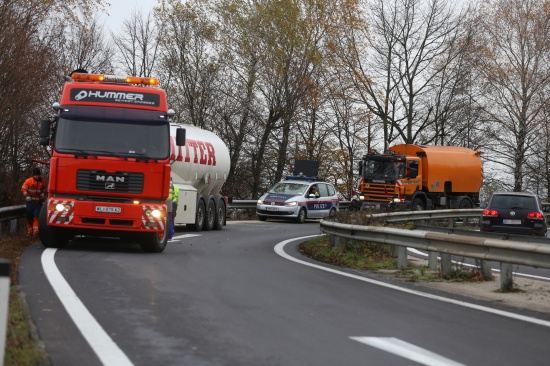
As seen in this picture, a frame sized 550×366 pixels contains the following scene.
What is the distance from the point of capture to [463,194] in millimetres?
42531

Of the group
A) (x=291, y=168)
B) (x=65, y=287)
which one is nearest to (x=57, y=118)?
(x=65, y=287)

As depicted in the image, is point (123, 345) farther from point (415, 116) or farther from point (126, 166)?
point (415, 116)

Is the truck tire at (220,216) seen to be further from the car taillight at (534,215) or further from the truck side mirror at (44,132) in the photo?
the truck side mirror at (44,132)

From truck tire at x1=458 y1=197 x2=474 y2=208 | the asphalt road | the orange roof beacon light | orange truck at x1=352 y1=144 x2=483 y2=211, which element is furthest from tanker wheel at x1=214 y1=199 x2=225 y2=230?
truck tire at x1=458 y1=197 x2=474 y2=208

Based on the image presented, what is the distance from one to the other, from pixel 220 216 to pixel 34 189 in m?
9.39

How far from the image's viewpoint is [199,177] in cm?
2634

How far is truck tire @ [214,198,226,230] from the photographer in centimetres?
2803

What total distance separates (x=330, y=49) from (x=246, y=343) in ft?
143

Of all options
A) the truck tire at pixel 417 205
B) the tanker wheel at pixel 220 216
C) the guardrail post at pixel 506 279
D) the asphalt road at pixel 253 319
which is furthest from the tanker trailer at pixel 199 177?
the guardrail post at pixel 506 279

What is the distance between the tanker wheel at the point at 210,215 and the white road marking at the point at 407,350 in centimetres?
1957

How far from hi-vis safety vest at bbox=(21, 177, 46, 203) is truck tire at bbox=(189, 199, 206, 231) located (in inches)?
272

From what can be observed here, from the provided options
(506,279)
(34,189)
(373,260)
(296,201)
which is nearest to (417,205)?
(296,201)

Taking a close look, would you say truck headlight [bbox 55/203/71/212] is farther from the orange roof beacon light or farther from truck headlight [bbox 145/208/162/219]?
the orange roof beacon light

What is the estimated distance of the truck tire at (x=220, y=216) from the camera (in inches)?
1104
